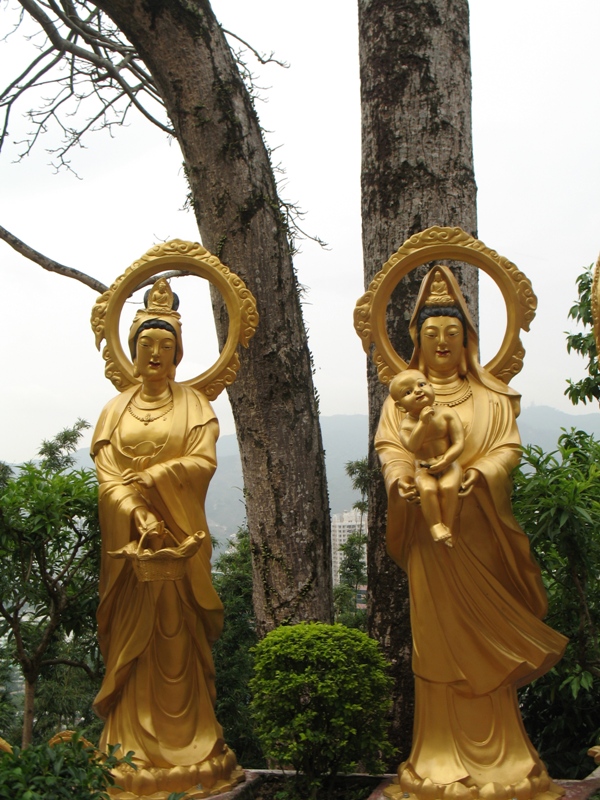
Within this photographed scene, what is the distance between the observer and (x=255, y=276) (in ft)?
22.1

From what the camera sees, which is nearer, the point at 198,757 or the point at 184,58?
the point at 198,757

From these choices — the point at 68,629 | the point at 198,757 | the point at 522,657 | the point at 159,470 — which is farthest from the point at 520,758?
the point at 68,629

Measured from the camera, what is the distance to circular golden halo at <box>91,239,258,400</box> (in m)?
4.88

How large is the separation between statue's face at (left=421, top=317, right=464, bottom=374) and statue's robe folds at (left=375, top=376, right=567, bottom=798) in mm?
403

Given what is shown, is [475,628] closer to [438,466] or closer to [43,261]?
[438,466]

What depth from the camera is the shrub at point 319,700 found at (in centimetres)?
414

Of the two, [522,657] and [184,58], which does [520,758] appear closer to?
[522,657]

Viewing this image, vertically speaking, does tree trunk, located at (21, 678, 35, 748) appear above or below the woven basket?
below

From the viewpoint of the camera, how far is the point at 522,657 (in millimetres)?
4090

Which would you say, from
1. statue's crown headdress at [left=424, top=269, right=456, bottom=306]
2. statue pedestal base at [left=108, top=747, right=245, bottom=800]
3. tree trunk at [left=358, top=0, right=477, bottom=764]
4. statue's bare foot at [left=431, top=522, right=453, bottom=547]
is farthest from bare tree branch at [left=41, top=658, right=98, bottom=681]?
statue's crown headdress at [left=424, top=269, right=456, bottom=306]

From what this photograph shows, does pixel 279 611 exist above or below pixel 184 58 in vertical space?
below

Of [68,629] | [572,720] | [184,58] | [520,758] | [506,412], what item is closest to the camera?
[520,758]

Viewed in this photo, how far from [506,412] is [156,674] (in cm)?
206

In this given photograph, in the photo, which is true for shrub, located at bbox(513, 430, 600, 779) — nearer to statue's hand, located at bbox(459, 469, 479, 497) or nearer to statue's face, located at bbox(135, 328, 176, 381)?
statue's hand, located at bbox(459, 469, 479, 497)
